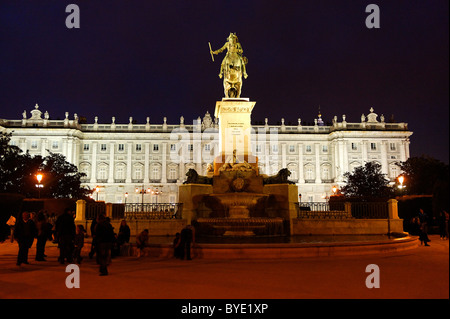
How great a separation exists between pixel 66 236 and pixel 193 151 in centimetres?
7383

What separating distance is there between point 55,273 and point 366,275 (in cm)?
702

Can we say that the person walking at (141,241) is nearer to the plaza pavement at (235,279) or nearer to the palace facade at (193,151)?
the plaza pavement at (235,279)

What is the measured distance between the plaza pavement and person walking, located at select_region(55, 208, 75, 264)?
13.9 inches

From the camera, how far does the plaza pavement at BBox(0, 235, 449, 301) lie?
21.5ft

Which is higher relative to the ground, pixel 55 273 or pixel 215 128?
pixel 215 128

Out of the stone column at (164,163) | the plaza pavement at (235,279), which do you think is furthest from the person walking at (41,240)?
the stone column at (164,163)

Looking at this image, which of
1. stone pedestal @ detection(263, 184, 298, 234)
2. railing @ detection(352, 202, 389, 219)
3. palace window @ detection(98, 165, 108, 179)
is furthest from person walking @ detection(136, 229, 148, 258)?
palace window @ detection(98, 165, 108, 179)

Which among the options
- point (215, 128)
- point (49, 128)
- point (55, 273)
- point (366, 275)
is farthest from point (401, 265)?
point (49, 128)

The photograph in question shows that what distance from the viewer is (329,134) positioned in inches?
3408

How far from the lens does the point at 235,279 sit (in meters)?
7.83

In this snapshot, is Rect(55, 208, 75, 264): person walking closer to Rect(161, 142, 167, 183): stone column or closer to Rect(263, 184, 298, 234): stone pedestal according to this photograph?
Rect(263, 184, 298, 234): stone pedestal

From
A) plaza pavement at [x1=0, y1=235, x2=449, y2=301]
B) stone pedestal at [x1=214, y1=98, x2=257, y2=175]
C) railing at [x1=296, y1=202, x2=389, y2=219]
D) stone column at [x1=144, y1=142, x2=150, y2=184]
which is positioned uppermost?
stone column at [x1=144, y1=142, x2=150, y2=184]

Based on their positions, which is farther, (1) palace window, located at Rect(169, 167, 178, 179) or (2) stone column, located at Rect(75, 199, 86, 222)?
(1) palace window, located at Rect(169, 167, 178, 179)
